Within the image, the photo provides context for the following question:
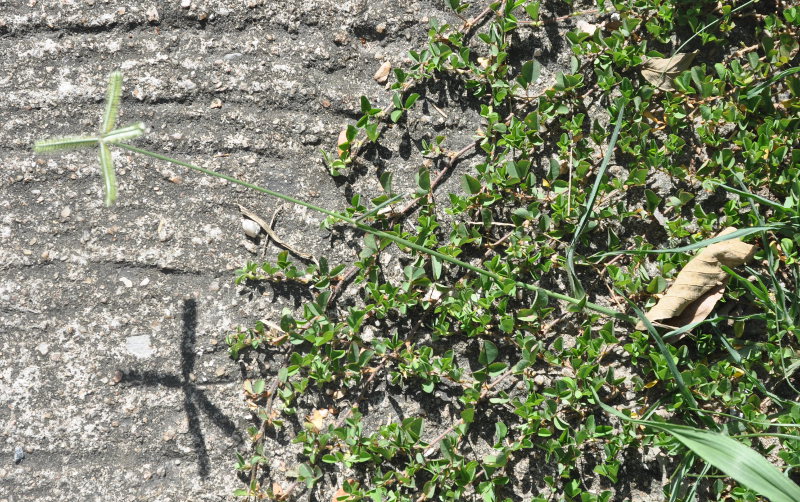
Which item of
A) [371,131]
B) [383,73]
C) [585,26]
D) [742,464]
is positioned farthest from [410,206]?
[742,464]

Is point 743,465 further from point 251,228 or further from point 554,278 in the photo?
point 251,228

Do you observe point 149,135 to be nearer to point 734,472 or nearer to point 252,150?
point 252,150

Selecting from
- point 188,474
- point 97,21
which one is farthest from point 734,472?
point 97,21

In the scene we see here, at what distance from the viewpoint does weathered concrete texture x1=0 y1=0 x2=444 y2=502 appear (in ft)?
6.85

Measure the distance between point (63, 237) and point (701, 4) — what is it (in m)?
2.26

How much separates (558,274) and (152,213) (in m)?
1.37

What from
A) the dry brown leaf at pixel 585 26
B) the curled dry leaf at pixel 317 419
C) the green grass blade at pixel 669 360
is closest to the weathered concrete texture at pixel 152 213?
the curled dry leaf at pixel 317 419

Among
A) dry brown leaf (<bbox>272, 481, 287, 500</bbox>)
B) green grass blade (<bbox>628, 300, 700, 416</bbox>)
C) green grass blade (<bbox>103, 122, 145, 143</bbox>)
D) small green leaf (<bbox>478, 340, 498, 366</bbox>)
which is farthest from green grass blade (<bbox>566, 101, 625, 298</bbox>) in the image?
green grass blade (<bbox>103, 122, 145, 143</bbox>)

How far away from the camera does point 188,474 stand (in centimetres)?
208

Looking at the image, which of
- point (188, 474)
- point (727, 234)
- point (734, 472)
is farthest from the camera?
point (188, 474)

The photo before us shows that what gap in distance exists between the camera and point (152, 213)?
2152 millimetres

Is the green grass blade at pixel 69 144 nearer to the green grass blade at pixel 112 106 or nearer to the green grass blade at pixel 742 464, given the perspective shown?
the green grass blade at pixel 112 106

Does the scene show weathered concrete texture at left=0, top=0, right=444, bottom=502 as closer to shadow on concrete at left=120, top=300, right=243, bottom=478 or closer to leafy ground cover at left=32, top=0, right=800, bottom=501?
shadow on concrete at left=120, top=300, right=243, bottom=478

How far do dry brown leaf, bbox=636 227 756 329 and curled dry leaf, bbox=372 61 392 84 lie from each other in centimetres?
116
